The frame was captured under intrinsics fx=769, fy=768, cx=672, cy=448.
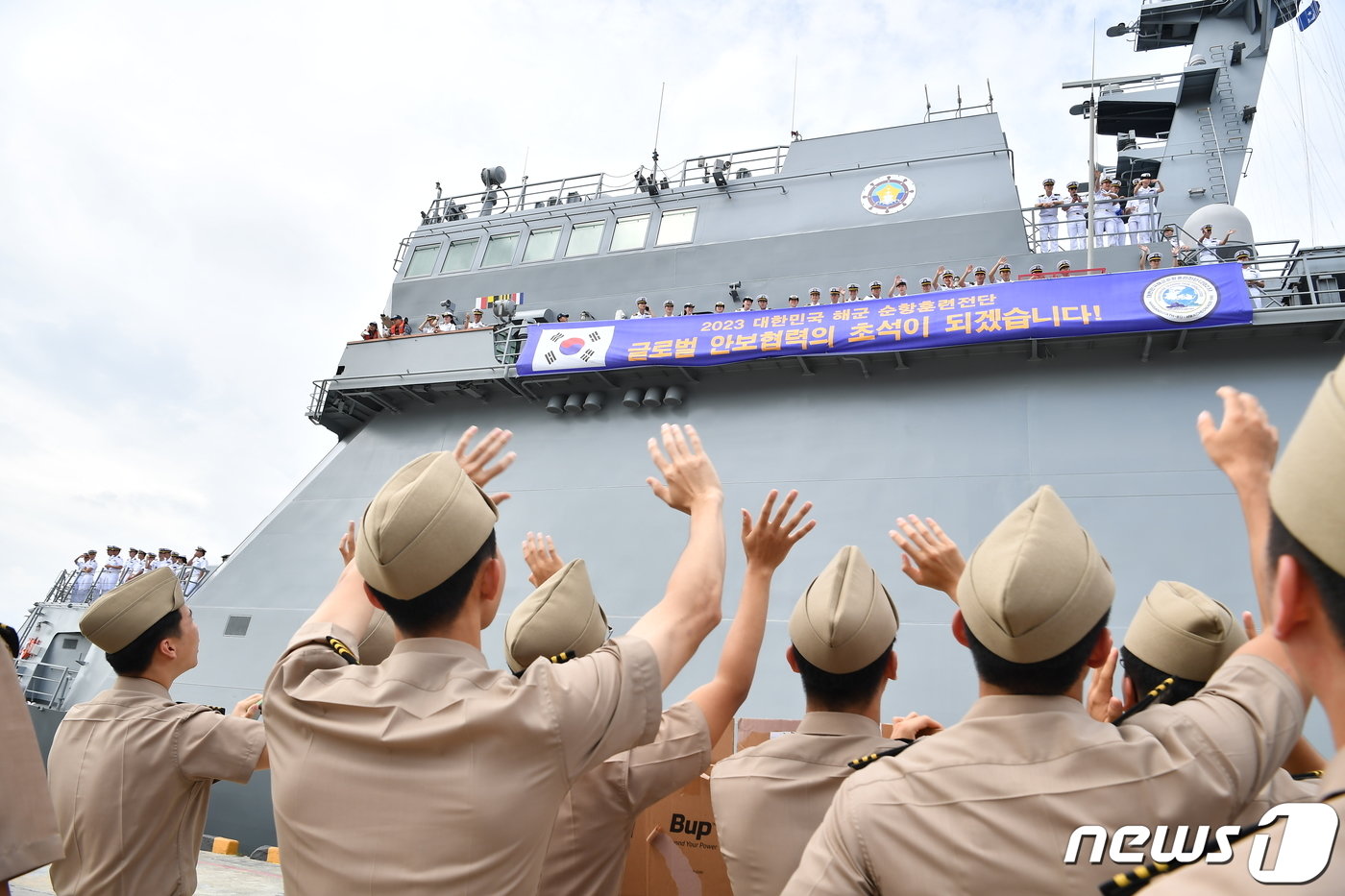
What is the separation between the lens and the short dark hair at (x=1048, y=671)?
1454 mm

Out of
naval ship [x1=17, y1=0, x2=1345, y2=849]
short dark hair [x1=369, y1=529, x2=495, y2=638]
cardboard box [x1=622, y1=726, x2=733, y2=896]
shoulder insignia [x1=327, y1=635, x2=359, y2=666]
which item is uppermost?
naval ship [x1=17, y1=0, x2=1345, y2=849]

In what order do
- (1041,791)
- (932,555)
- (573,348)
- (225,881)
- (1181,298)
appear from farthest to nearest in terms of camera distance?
(573,348) → (1181,298) → (225,881) → (932,555) → (1041,791)

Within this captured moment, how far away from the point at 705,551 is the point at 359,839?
0.90 m

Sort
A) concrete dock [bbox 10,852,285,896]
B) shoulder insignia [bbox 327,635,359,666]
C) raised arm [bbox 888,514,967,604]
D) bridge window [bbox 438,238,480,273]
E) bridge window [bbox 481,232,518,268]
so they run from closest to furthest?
shoulder insignia [bbox 327,635,359,666] < raised arm [bbox 888,514,967,604] < concrete dock [bbox 10,852,285,896] < bridge window [bbox 481,232,518,268] < bridge window [bbox 438,238,480,273]

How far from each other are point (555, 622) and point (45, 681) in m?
11.0

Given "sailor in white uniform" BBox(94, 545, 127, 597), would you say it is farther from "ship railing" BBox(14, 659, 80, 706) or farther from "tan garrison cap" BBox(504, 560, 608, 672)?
"tan garrison cap" BBox(504, 560, 608, 672)

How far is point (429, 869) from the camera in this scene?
1359 mm

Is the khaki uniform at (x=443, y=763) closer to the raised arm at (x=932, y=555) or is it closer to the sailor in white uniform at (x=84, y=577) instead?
the raised arm at (x=932, y=555)

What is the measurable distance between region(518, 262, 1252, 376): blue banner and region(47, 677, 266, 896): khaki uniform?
6939 mm

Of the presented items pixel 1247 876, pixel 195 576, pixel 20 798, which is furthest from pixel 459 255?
pixel 1247 876

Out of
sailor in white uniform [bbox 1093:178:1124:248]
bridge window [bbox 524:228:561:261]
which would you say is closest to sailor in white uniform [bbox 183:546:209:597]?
bridge window [bbox 524:228:561:261]

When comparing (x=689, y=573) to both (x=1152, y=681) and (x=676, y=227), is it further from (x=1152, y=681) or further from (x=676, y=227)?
(x=676, y=227)

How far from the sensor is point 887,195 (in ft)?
34.0

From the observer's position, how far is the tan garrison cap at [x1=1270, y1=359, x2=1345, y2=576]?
2.51 feet
